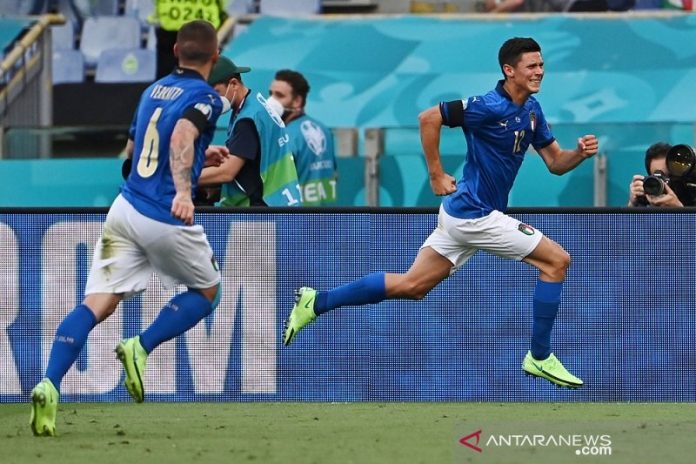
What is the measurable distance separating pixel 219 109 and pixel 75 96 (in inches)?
425

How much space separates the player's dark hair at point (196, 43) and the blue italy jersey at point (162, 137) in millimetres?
99

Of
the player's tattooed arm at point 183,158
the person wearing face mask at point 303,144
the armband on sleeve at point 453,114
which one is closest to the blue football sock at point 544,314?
the armband on sleeve at point 453,114

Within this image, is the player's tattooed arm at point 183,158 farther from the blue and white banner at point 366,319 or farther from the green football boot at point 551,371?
the green football boot at point 551,371

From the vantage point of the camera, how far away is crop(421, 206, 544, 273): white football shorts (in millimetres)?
9383

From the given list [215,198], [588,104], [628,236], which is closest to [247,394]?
[215,198]

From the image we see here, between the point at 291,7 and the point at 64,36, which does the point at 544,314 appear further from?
the point at 64,36

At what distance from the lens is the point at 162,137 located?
8.15m

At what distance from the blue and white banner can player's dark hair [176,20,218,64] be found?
7.18 ft

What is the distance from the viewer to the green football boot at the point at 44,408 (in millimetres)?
7891

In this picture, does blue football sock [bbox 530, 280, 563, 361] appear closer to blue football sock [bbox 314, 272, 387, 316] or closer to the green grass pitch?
the green grass pitch

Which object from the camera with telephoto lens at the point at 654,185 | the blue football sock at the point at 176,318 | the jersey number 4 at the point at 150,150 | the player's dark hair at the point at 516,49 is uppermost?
the player's dark hair at the point at 516,49

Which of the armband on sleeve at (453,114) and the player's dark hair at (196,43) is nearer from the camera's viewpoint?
the player's dark hair at (196,43)

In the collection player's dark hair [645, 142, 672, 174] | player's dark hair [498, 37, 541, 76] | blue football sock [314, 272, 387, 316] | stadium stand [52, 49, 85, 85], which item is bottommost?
stadium stand [52, 49, 85, 85]

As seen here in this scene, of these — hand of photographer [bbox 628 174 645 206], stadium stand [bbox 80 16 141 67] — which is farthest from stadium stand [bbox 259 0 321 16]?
hand of photographer [bbox 628 174 645 206]
